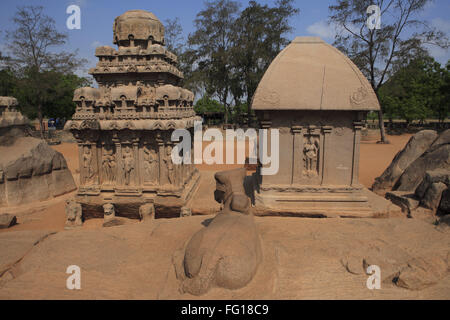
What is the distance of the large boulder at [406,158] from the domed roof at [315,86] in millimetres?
4865

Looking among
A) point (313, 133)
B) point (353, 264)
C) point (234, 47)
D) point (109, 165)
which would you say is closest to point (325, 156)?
point (313, 133)

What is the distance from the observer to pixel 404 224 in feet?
18.6

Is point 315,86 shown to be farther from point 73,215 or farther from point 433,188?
point 73,215

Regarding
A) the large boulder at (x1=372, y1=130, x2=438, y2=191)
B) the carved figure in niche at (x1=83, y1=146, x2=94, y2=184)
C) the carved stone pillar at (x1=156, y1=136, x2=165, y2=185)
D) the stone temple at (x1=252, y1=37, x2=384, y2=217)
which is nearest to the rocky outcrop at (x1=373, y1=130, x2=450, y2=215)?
the large boulder at (x1=372, y1=130, x2=438, y2=191)

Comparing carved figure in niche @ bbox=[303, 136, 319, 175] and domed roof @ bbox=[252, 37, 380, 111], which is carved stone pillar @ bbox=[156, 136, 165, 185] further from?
carved figure in niche @ bbox=[303, 136, 319, 175]

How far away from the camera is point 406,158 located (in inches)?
410

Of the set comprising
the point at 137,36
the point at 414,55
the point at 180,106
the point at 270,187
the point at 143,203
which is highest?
the point at 414,55

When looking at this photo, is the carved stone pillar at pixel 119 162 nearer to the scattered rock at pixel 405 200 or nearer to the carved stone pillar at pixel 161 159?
the carved stone pillar at pixel 161 159

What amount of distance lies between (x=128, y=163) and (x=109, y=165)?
75cm

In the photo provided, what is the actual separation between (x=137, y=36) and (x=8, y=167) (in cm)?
593

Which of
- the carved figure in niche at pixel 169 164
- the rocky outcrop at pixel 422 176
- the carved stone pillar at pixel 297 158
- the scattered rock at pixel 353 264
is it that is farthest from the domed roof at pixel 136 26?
the rocky outcrop at pixel 422 176

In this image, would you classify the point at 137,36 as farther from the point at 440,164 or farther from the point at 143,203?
Answer: the point at 440,164

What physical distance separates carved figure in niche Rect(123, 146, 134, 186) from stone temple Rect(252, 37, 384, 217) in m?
3.82
